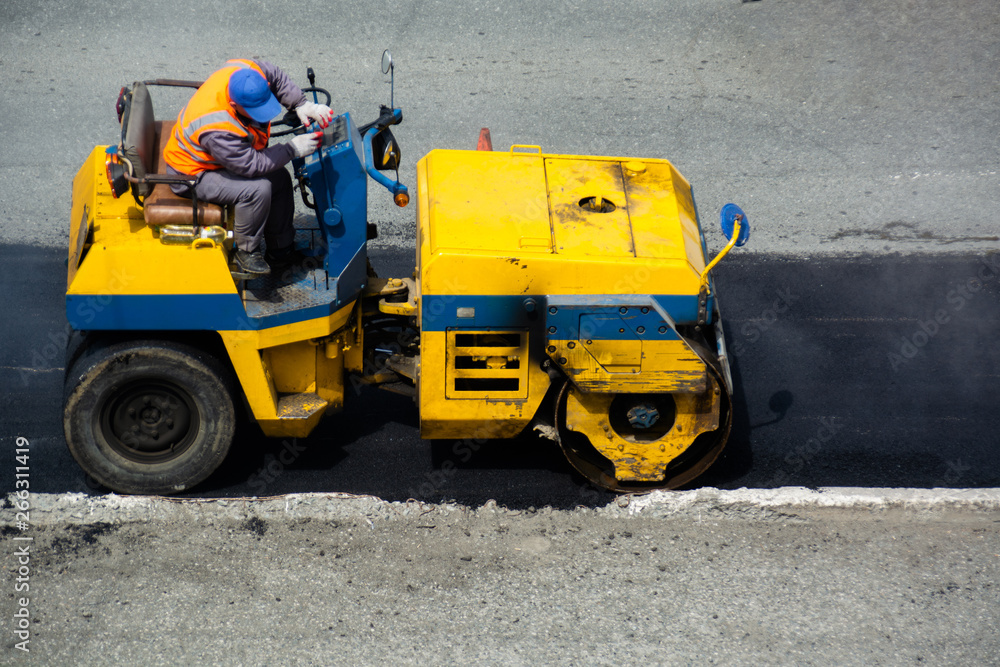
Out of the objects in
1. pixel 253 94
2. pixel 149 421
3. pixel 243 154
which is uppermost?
pixel 253 94

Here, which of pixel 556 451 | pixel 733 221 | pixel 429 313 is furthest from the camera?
pixel 556 451

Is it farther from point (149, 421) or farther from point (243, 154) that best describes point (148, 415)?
point (243, 154)

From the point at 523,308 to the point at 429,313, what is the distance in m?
0.46

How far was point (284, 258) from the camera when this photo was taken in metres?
5.54

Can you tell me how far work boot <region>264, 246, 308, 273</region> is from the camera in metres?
5.50

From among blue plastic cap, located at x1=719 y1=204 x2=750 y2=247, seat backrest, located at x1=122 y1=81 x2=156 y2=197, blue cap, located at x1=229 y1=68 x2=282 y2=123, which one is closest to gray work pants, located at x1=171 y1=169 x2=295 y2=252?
seat backrest, located at x1=122 y1=81 x2=156 y2=197

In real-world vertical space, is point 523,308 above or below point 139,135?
below

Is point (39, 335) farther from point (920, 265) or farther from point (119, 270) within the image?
point (920, 265)

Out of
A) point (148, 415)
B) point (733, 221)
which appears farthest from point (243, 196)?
point (733, 221)

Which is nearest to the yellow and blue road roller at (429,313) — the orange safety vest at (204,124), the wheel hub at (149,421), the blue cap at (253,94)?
the wheel hub at (149,421)

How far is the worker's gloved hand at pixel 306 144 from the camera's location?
4.95 m

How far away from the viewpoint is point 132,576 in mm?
4836

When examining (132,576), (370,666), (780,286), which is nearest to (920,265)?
(780,286)

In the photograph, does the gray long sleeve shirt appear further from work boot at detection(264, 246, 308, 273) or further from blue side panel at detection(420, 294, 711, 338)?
blue side panel at detection(420, 294, 711, 338)
